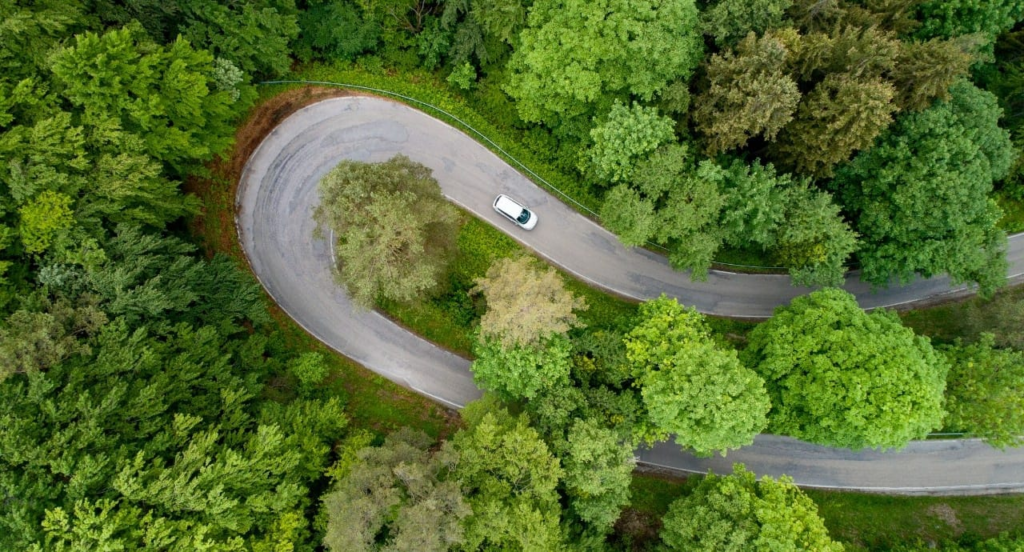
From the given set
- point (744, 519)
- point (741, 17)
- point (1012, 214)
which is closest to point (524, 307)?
point (744, 519)

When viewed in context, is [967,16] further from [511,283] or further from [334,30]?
[334,30]

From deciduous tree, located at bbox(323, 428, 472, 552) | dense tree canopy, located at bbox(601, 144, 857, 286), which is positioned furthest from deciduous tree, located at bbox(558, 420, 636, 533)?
dense tree canopy, located at bbox(601, 144, 857, 286)

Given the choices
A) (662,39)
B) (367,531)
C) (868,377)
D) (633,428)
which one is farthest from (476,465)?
(662,39)

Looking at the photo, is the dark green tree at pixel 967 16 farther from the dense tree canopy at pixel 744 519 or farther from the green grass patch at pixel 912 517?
the green grass patch at pixel 912 517

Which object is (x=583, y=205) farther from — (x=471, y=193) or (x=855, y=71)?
(x=855, y=71)

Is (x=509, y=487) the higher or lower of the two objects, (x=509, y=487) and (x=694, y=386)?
the lower

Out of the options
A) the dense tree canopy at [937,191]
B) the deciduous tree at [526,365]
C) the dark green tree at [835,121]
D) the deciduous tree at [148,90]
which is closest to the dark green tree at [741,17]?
the dark green tree at [835,121]
